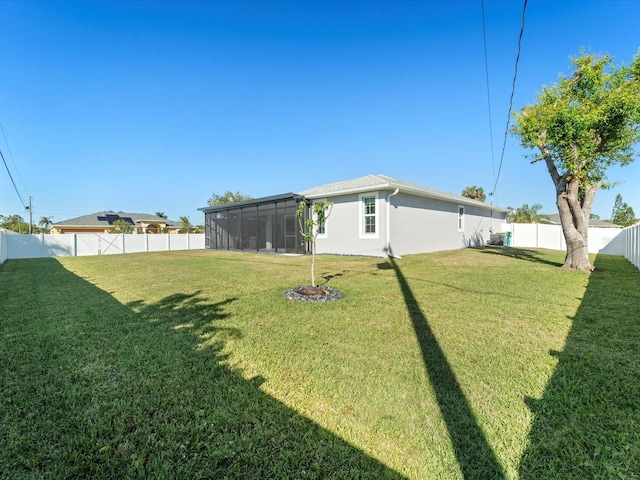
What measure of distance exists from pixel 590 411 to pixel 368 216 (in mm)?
10603

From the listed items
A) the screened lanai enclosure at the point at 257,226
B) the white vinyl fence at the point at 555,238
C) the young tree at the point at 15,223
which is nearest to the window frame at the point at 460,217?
the white vinyl fence at the point at 555,238

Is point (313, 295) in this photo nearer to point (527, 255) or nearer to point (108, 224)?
point (527, 255)

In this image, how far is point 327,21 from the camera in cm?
1162

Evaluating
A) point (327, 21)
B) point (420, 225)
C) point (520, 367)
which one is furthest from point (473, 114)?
point (520, 367)

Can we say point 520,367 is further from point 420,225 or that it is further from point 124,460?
point 420,225

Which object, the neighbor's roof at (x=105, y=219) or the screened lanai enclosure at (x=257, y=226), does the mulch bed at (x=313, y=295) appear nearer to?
the screened lanai enclosure at (x=257, y=226)

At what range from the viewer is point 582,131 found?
8.13 metres

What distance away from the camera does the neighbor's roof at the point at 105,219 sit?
32809mm

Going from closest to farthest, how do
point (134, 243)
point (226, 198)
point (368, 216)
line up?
point (368, 216) < point (134, 243) < point (226, 198)

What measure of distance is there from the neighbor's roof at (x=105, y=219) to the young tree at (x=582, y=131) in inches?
1556

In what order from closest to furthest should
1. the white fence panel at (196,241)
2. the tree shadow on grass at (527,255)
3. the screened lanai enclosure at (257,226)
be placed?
the tree shadow on grass at (527,255)
the screened lanai enclosure at (257,226)
the white fence panel at (196,241)

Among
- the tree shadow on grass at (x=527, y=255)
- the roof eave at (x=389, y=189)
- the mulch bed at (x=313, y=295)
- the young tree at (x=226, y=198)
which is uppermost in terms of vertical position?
the young tree at (x=226, y=198)

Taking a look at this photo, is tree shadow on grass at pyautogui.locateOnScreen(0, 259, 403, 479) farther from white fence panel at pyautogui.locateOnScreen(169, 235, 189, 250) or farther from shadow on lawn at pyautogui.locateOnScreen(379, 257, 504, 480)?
white fence panel at pyautogui.locateOnScreen(169, 235, 189, 250)

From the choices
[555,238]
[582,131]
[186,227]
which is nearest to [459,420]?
[582,131]
